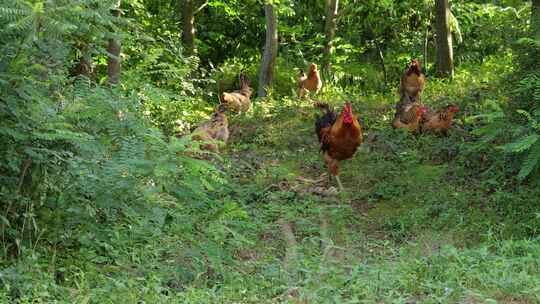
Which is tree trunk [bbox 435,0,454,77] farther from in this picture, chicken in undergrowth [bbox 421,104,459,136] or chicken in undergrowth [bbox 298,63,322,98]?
chicken in undergrowth [bbox 421,104,459,136]

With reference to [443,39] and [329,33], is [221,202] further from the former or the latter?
[329,33]

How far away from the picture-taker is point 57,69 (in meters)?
7.98

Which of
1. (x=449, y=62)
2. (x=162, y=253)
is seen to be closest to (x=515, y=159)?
(x=162, y=253)

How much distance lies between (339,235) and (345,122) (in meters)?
2.77

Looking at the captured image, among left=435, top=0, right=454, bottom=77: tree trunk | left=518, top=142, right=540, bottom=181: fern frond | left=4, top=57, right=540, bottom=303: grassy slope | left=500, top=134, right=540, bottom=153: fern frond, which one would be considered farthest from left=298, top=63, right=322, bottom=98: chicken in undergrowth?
left=500, top=134, right=540, bottom=153: fern frond

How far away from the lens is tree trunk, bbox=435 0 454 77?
18594 millimetres

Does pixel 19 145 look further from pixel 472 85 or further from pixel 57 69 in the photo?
pixel 472 85

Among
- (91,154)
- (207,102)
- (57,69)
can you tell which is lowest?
(207,102)

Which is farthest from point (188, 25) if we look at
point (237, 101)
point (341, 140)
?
point (341, 140)

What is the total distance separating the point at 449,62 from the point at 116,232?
1302cm

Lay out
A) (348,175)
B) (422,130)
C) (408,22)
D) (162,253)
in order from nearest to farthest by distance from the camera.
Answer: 1. (162,253)
2. (348,175)
3. (422,130)
4. (408,22)

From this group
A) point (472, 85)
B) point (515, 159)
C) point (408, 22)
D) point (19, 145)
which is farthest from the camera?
point (408, 22)

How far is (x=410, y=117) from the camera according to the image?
14562 mm

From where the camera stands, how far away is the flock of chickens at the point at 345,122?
1268 centimetres
